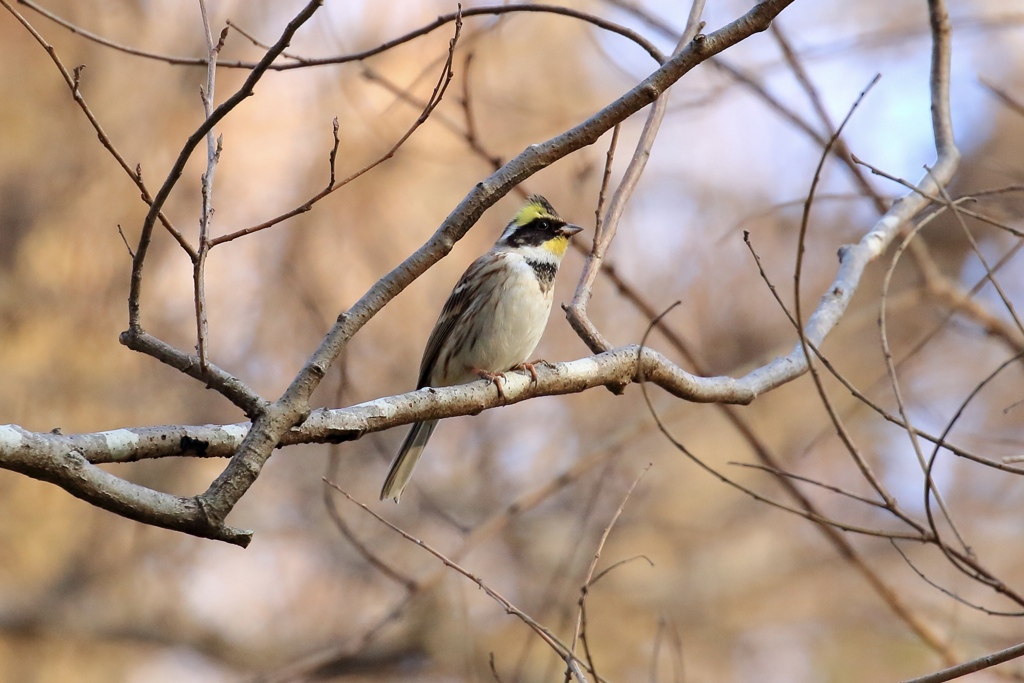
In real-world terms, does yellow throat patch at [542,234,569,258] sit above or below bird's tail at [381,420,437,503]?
above

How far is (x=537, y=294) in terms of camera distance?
612 centimetres

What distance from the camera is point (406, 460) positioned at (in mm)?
5898

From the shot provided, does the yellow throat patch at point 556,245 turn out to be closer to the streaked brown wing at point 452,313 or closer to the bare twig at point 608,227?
the streaked brown wing at point 452,313

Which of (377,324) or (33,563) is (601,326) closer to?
(377,324)

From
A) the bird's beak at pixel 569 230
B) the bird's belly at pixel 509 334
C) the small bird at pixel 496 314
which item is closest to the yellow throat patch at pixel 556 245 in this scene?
the small bird at pixel 496 314

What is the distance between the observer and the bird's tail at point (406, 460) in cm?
585

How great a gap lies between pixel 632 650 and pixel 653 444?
8.31 ft

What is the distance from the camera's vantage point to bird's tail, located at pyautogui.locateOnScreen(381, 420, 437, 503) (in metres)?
5.85

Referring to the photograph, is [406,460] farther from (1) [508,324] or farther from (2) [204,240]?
(2) [204,240]

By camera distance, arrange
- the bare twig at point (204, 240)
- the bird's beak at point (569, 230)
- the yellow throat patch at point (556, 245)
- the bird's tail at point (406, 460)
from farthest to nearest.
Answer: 1. the yellow throat patch at point (556, 245)
2. the bird's beak at point (569, 230)
3. the bird's tail at point (406, 460)
4. the bare twig at point (204, 240)

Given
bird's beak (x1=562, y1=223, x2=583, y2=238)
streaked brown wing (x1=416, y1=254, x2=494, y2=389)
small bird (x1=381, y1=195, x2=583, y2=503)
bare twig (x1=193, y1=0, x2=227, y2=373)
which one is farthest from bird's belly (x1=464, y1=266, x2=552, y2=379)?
bare twig (x1=193, y1=0, x2=227, y2=373)

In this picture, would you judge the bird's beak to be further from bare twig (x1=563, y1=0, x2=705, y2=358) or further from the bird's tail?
the bird's tail

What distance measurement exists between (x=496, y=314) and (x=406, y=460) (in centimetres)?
108

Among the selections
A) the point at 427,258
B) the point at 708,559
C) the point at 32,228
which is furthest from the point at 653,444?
the point at 427,258
